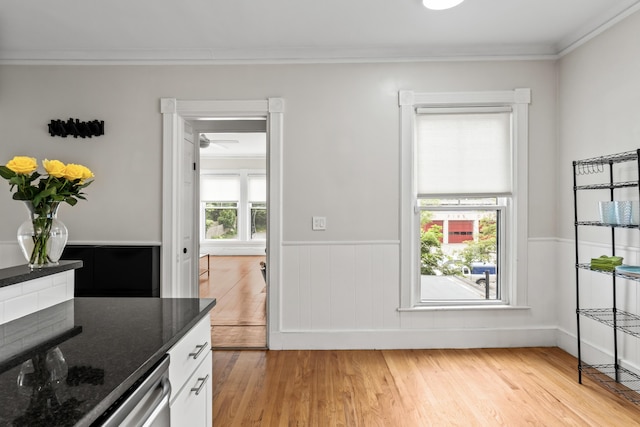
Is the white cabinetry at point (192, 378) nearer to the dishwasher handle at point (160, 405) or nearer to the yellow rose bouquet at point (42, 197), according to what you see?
the dishwasher handle at point (160, 405)

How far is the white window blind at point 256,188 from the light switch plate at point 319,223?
696 centimetres

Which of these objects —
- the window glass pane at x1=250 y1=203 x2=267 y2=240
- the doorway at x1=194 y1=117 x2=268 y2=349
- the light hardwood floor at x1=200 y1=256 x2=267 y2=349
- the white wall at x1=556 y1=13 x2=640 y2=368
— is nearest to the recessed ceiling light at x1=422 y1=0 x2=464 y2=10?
the white wall at x1=556 y1=13 x2=640 y2=368

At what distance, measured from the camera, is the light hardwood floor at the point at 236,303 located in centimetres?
382

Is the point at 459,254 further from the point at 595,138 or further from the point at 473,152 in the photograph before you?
the point at 595,138

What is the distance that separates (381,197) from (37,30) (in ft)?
9.98

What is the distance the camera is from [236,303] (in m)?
5.37

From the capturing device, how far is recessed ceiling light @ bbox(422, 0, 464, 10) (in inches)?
103

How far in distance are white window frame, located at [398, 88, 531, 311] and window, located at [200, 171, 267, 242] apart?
7.15 metres

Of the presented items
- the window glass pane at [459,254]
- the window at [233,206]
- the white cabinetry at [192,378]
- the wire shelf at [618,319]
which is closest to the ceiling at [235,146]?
the window at [233,206]

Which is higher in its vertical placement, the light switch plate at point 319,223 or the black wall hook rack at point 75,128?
the black wall hook rack at point 75,128

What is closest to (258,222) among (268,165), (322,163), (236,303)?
(236,303)

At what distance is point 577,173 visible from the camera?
10.5 feet

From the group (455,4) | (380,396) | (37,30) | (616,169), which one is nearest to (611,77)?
(616,169)

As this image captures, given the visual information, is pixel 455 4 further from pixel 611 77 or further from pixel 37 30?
pixel 37 30
